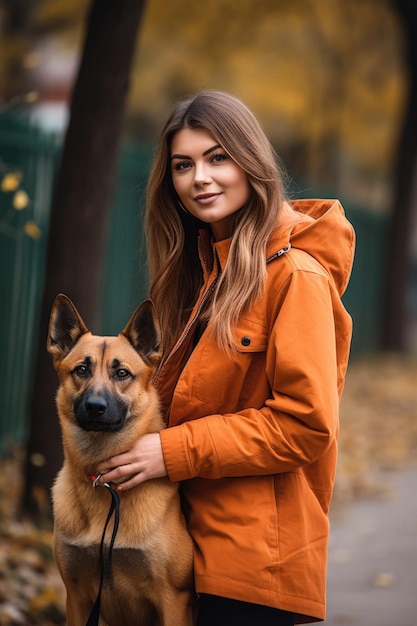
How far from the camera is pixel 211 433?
2.81 meters

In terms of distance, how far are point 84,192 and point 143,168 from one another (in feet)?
13.2

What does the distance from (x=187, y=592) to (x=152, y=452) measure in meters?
0.55

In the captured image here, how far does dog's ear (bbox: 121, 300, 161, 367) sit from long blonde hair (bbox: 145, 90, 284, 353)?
6.2 inches

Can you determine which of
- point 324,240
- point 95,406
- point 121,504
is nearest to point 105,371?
point 95,406

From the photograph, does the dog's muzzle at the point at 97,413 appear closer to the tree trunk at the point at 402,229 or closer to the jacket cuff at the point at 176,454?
the jacket cuff at the point at 176,454

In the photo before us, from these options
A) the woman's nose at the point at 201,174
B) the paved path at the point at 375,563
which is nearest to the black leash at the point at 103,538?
the woman's nose at the point at 201,174

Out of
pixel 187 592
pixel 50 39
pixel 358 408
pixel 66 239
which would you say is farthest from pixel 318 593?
pixel 50 39

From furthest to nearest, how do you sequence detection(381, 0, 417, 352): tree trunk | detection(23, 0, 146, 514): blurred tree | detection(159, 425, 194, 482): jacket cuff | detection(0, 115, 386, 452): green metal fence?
1. detection(381, 0, 417, 352): tree trunk
2. detection(0, 115, 386, 452): green metal fence
3. detection(23, 0, 146, 514): blurred tree
4. detection(159, 425, 194, 482): jacket cuff

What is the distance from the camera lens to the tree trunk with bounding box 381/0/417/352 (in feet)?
51.6

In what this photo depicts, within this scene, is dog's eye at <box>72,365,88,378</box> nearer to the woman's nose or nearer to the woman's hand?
the woman's hand

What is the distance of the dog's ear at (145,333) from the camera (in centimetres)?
316

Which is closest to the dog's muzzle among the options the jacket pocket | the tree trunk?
the jacket pocket

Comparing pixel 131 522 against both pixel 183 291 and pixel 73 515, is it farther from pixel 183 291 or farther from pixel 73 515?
pixel 183 291

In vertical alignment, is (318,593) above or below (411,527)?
above
